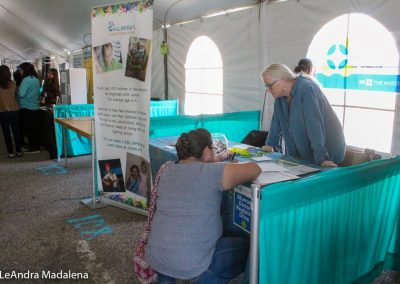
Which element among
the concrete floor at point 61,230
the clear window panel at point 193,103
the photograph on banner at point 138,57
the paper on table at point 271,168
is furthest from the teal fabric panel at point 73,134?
the paper on table at point 271,168

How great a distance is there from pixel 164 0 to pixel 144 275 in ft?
13.6

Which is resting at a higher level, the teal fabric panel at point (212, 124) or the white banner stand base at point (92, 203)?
the teal fabric panel at point (212, 124)

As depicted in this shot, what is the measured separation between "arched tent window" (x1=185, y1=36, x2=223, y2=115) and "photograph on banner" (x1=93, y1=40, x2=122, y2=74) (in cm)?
206

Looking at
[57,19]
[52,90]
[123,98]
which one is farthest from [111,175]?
[57,19]

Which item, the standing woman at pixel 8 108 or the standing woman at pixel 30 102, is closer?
the standing woman at pixel 8 108

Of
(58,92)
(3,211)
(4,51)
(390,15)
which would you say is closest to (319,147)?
(390,15)

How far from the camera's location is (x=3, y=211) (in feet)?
10.0

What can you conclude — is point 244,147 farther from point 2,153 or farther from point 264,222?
point 2,153

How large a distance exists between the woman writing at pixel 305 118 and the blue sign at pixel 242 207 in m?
0.54

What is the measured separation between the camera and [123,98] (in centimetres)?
273

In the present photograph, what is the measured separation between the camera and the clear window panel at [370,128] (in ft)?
9.21

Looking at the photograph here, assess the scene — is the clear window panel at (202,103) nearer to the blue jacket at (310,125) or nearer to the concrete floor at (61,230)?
the concrete floor at (61,230)

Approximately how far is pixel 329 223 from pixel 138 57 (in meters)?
1.79

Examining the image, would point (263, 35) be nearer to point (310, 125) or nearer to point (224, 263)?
point (310, 125)
